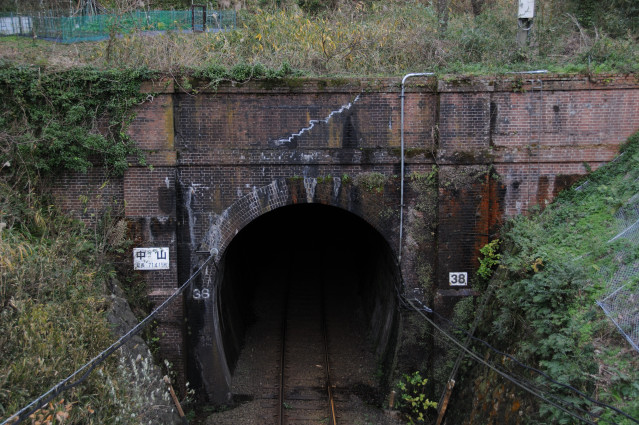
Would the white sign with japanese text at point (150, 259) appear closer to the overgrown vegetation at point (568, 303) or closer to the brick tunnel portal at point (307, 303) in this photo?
the brick tunnel portal at point (307, 303)

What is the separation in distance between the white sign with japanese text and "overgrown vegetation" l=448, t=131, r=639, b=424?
20.4 ft

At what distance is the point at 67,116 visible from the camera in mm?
9742

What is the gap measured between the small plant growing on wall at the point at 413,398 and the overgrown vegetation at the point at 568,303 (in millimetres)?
1183

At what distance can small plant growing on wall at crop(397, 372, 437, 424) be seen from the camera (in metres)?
10.2

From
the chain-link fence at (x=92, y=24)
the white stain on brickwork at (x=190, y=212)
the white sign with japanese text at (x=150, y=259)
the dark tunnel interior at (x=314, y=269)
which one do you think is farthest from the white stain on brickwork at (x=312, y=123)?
the chain-link fence at (x=92, y=24)

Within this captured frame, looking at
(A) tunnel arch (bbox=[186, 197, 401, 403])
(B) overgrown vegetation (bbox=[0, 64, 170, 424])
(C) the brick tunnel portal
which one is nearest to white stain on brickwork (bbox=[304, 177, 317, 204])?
(A) tunnel arch (bbox=[186, 197, 401, 403])

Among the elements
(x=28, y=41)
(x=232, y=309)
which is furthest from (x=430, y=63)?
(x=28, y=41)

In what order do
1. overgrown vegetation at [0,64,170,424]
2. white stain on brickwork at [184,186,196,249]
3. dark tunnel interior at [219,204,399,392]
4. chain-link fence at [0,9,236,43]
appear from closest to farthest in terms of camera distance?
overgrown vegetation at [0,64,170,424] → white stain on brickwork at [184,186,196,249] → dark tunnel interior at [219,204,399,392] → chain-link fence at [0,9,236,43]

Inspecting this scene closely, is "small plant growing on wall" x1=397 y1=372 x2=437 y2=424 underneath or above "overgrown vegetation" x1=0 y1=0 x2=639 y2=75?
underneath

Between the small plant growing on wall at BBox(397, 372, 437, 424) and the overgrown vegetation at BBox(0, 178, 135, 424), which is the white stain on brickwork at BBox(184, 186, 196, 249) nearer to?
the overgrown vegetation at BBox(0, 178, 135, 424)

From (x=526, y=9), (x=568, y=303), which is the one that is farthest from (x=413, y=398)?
(x=526, y=9)

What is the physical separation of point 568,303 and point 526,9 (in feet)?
24.0

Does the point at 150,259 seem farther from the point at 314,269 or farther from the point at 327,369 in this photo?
the point at 314,269

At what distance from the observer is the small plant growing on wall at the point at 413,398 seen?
33.3ft
